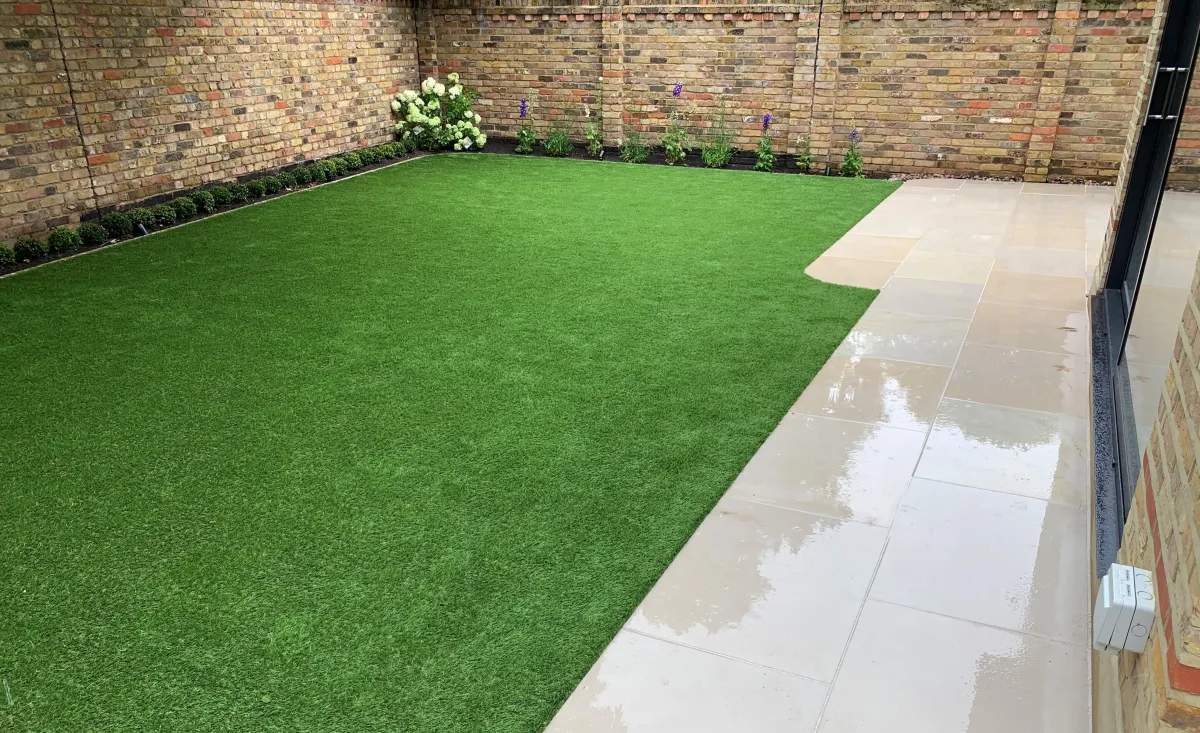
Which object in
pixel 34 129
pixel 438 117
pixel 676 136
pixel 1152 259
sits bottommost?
pixel 676 136

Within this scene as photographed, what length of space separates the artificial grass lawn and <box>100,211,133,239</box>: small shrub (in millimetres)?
330

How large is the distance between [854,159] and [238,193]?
624 centimetres

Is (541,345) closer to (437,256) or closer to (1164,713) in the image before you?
(437,256)

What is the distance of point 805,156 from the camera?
9.36 m

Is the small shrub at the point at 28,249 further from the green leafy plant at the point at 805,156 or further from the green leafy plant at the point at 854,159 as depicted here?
the green leafy plant at the point at 854,159

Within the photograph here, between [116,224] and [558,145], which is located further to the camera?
[558,145]

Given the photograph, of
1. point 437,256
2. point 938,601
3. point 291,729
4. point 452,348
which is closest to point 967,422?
point 938,601

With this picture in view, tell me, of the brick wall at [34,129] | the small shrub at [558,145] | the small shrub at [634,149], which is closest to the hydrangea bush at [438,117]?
the small shrub at [558,145]

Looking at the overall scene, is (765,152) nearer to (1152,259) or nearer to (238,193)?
(238,193)

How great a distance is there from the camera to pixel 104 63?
260 inches

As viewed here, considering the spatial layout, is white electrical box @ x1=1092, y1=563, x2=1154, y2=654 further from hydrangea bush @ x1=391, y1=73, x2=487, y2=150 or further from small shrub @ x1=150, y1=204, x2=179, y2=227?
hydrangea bush @ x1=391, y1=73, x2=487, y2=150

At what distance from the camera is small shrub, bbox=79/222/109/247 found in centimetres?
638

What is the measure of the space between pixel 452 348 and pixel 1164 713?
3.50 meters

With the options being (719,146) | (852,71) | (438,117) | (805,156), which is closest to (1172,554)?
(805,156)
